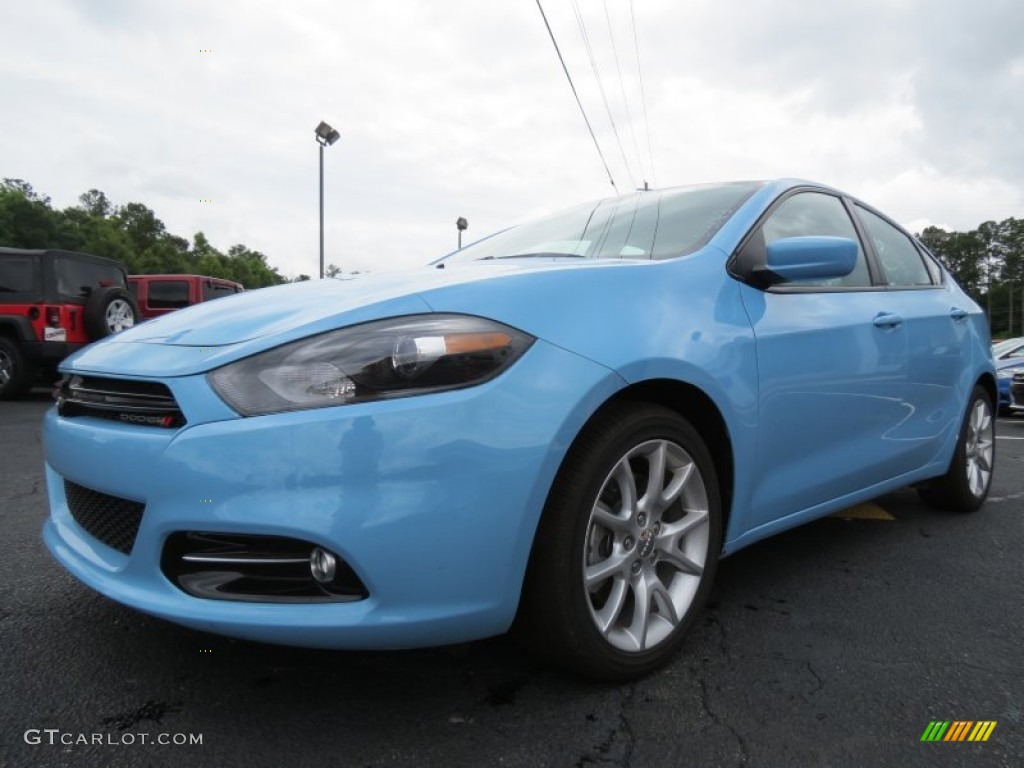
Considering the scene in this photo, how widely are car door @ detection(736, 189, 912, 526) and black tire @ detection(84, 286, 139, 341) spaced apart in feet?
26.8

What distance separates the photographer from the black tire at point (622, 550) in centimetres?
160

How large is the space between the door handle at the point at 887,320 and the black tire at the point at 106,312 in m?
8.30

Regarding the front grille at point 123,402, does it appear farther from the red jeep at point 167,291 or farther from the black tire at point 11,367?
the red jeep at point 167,291

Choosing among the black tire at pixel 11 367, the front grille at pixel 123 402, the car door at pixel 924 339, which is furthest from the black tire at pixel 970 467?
the black tire at pixel 11 367

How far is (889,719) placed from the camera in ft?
5.40

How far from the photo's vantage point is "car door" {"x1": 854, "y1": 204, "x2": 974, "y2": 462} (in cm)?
286

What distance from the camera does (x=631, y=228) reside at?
2.54 m

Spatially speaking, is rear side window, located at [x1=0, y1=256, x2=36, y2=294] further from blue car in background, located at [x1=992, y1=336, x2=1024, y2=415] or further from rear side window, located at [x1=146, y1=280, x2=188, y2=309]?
blue car in background, located at [x1=992, y1=336, x2=1024, y2=415]

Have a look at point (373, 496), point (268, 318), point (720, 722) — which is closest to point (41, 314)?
point (268, 318)

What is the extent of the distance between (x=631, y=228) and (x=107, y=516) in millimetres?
1844

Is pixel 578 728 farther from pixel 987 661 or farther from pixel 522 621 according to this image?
pixel 987 661

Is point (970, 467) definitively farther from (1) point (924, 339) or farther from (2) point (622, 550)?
(2) point (622, 550)

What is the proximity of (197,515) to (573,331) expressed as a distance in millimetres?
898

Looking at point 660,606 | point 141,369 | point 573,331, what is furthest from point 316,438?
point 660,606
